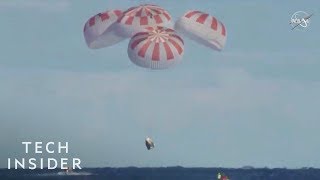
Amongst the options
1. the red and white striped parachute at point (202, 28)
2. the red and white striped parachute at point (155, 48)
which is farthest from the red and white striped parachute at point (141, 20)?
the red and white striped parachute at point (202, 28)

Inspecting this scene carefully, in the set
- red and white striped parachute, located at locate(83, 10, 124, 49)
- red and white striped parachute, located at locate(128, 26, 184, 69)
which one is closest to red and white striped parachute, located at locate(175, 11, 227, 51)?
red and white striped parachute, located at locate(128, 26, 184, 69)

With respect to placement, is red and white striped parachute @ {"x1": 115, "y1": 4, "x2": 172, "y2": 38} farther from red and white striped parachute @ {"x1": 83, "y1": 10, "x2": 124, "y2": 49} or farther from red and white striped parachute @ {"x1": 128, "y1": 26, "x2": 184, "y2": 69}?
red and white striped parachute @ {"x1": 83, "y1": 10, "x2": 124, "y2": 49}

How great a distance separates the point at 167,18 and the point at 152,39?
80 cm

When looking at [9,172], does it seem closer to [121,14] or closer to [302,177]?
[302,177]

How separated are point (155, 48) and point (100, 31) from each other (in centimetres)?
208

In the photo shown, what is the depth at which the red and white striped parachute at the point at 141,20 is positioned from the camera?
37344mm

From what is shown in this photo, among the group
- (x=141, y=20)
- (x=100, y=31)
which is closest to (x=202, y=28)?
(x=141, y=20)

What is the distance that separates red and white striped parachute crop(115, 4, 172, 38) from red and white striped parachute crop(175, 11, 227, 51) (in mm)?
471

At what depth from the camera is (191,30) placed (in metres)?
37.8

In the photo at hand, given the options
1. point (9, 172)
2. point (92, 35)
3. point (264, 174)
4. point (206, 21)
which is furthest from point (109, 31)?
point (264, 174)

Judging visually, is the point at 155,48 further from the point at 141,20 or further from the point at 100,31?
the point at 100,31

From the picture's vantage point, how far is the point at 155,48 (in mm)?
37250

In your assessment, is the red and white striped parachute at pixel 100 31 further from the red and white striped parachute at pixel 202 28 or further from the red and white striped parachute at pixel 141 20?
the red and white striped parachute at pixel 202 28

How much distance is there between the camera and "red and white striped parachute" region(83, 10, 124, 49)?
38.2m
